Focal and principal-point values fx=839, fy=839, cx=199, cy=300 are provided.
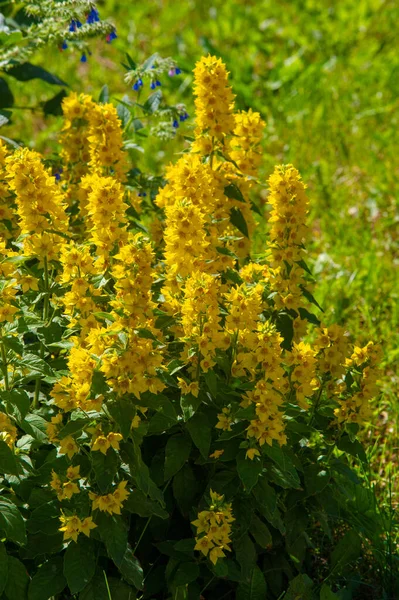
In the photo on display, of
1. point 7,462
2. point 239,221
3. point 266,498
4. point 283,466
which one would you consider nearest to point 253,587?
point 266,498

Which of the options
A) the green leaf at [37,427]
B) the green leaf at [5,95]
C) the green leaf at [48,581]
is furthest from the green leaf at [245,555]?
the green leaf at [5,95]

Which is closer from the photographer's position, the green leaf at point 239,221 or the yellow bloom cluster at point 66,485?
the yellow bloom cluster at point 66,485

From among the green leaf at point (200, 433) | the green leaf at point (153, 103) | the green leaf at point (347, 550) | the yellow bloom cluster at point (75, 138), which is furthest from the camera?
the green leaf at point (153, 103)

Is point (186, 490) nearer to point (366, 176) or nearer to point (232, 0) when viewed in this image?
point (366, 176)

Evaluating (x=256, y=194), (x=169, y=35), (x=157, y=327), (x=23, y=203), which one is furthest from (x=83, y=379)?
(x=169, y=35)

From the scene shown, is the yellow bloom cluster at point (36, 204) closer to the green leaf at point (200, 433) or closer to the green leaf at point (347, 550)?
the green leaf at point (200, 433)

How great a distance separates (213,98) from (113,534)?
48.0 inches

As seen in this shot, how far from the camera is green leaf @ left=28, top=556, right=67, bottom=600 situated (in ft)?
6.37

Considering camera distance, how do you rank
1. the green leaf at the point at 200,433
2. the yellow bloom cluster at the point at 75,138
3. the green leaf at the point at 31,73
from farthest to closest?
the green leaf at the point at 31,73 → the yellow bloom cluster at the point at 75,138 → the green leaf at the point at 200,433

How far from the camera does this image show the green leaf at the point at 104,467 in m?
1.83

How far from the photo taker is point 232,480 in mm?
2090

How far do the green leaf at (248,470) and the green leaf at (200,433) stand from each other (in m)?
0.08

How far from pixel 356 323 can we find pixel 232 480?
1.58 meters

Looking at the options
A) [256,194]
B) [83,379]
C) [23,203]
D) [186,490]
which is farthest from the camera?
[256,194]
